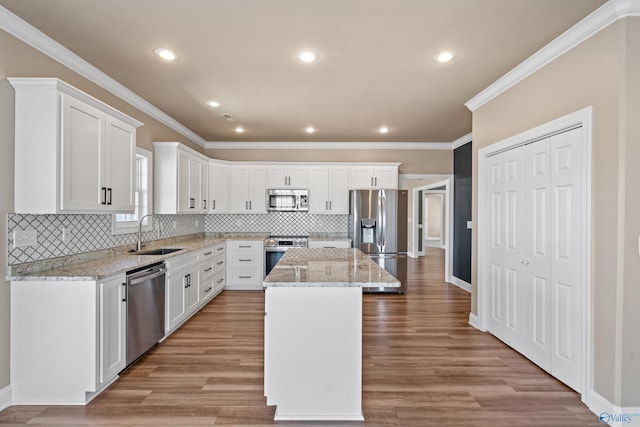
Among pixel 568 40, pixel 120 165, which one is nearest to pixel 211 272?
pixel 120 165

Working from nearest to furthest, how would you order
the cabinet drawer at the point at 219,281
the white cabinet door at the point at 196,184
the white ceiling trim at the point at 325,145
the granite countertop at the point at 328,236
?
the white cabinet door at the point at 196,184 < the cabinet drawer at the point at 219,281 < the granite countertop at the point at 328,236 < the white ceiling trim at the point at 325,145

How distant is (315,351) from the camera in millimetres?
2092

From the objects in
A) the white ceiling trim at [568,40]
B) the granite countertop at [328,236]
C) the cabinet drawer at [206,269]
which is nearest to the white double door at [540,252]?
the white ceiling trim at [568,40]

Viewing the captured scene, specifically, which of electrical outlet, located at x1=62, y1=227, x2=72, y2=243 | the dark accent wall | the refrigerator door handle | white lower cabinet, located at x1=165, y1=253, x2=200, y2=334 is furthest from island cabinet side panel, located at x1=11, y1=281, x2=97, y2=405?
the dark accent wall

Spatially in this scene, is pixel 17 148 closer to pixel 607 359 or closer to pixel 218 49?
pixel 218 49

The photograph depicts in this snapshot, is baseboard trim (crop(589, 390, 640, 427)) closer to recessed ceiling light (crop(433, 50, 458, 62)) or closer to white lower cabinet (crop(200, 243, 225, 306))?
recessed ceiling light (crop(433, 50, 458, 62))

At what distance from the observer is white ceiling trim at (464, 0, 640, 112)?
204cm

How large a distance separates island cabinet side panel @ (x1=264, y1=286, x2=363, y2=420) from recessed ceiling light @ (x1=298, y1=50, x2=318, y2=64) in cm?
197

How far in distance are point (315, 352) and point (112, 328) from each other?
1.63 meters

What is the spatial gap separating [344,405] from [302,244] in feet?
12.6

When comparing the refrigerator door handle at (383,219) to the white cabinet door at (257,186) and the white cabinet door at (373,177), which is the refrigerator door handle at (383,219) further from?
the white cabinet door at (257,186)

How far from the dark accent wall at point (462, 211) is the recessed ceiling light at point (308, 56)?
12.6 ft

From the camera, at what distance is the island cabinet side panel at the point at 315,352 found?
209cm

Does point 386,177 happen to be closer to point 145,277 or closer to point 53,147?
point 145,277
